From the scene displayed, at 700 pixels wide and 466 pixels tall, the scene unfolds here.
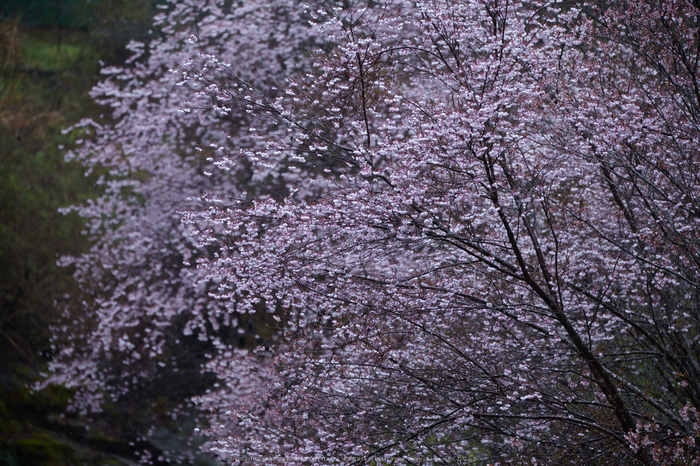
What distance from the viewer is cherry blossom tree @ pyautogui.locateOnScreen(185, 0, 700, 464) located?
4504 mm

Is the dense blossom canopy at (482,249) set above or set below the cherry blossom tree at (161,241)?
below

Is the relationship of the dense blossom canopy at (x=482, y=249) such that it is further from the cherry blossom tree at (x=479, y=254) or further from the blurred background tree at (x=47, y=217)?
the blurred background tree at (x=47, y=217)

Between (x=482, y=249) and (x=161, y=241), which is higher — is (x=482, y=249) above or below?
below

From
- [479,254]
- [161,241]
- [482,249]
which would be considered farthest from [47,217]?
[482,249]

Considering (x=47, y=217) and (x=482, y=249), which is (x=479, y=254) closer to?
(x=482, y=249)

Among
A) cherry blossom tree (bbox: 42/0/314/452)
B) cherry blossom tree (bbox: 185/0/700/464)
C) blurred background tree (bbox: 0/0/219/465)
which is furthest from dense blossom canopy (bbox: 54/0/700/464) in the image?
blurred background tree (bbox: 0/0/219/465)

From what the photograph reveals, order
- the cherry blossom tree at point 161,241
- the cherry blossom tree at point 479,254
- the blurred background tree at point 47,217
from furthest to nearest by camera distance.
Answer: the blurred background tree at point 47,217 < the cherry blossom tree at point 161,241 < the cherry blossom tree at point 479,254

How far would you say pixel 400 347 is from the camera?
16.2 ft

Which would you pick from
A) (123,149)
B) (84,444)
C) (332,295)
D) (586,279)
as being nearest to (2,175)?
(123,149)

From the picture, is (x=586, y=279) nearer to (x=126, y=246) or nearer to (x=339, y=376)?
(x=339, y=376)

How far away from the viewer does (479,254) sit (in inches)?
202

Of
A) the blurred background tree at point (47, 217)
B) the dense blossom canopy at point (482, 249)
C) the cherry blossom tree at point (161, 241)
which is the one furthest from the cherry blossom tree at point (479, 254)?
the blurred background tree at point (47, 217)

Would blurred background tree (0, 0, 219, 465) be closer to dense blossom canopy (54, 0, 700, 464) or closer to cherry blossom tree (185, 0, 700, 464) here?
dense blossom canopy (54, 0, 700, 464)

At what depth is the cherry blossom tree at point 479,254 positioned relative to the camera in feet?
14.8
